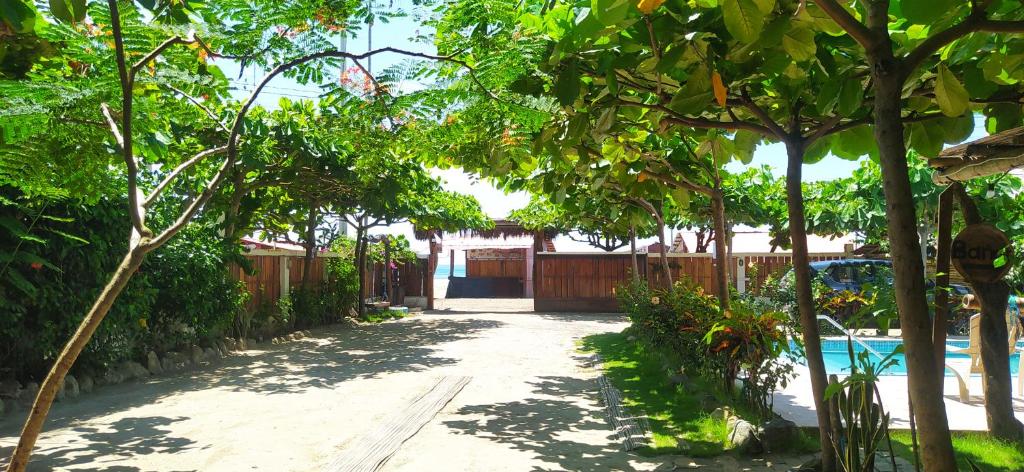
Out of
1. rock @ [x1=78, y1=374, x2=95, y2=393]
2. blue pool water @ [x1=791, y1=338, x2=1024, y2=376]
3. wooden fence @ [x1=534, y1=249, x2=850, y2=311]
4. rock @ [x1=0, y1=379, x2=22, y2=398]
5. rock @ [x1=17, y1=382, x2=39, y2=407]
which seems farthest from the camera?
wooden fence @ [x1=534, y1=249, x2=850, y2=311]

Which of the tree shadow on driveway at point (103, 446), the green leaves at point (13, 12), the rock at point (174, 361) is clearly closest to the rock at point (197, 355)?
the rock at point (174, 361)

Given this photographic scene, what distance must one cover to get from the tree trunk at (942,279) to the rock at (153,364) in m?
8.96

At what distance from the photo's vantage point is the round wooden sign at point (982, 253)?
12.4 feet

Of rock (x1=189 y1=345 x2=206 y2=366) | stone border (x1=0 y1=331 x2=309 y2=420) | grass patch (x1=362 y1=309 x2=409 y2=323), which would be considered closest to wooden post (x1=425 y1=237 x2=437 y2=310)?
grass patch (x1=362 y1=309 x2=409 y2=323)

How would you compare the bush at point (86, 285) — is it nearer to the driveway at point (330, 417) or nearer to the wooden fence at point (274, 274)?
the driveway at point (330, 417)

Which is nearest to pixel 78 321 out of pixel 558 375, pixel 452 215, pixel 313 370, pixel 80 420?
pixel 80 420

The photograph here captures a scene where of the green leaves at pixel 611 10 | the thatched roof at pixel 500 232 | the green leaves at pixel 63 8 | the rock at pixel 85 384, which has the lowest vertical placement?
the rock at pixel 85 384

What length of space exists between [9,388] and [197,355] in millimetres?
3209

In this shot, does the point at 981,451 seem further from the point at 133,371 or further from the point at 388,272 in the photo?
the point at 388,272

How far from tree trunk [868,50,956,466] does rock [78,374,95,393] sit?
27.0 feet

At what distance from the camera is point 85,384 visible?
7.50 m

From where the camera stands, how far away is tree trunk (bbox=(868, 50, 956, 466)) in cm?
204

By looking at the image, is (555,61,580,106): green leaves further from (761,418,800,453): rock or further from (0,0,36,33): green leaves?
(761,418,800,453): rock

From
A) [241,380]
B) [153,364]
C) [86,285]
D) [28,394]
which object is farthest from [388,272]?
[28,394]
